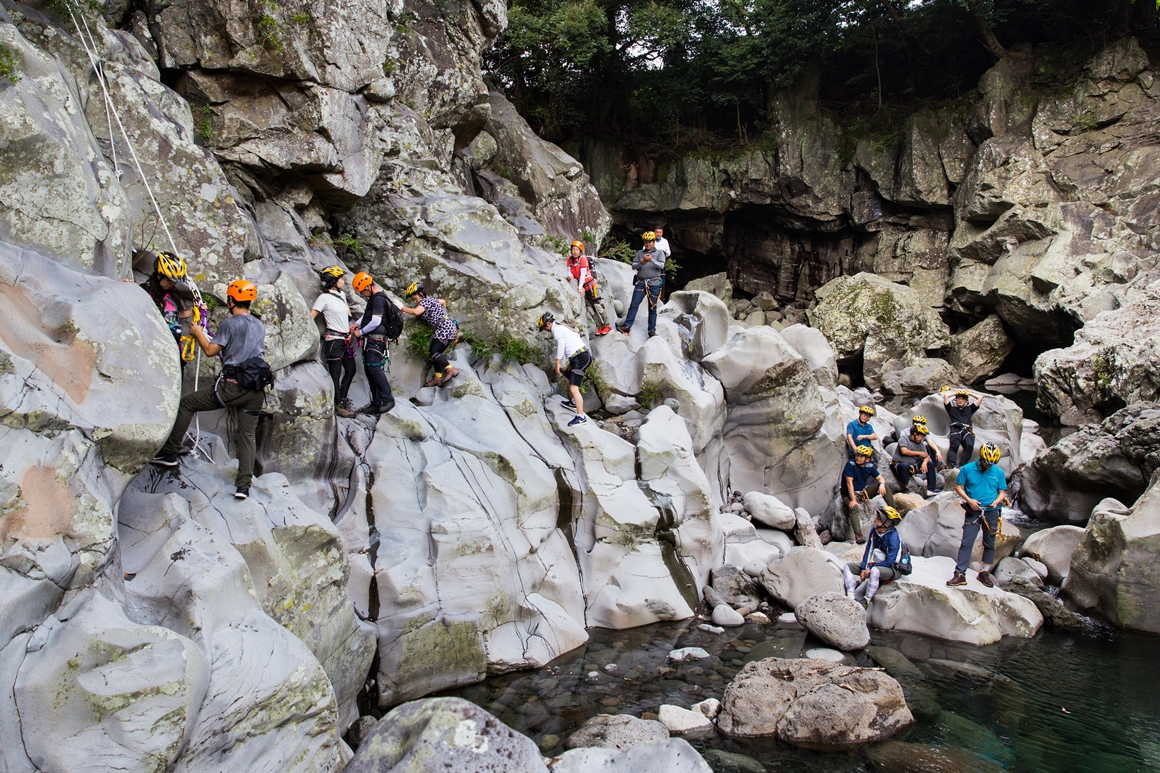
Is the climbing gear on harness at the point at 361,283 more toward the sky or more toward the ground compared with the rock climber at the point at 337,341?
more toward the sky

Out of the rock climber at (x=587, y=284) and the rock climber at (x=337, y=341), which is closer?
the rock climber at (x=337, y=341)

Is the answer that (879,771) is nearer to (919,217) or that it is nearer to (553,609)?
(553,609)

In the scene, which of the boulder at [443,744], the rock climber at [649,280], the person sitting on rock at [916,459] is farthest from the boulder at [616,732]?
the person sitting on rock at [916,459]

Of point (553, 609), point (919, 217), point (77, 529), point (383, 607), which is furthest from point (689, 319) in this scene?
point (919, 217)

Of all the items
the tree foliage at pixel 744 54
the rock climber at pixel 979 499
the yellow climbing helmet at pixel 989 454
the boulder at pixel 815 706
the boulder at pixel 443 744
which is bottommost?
the boulder at pixel 815 706

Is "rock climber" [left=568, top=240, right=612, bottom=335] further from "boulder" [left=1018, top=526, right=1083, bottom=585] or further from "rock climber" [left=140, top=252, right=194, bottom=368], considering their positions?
"boulder" [left=1018, top=526, right=1083, bottom=585]

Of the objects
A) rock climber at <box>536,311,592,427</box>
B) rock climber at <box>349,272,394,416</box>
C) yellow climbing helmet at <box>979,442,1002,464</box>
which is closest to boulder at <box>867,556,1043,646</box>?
yellow climbing helmet at <box>979,442,1002,464</box>

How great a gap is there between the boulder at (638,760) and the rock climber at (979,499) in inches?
291

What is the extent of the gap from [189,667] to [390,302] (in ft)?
20.8

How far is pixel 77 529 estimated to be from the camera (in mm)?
5477

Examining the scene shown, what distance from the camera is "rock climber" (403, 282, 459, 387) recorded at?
37.3 feet

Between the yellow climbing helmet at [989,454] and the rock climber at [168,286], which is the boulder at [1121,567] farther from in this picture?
the rock climber at [168,286]

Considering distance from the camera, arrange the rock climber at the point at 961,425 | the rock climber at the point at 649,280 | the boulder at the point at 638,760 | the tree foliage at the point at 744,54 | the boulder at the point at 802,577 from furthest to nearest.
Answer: the tree foliage at the point at 744,54, the rock climber at the point at 961,425, the rock climber at the point at 649,280, the boulder at the point at 802,577, the boulder at the point at 638,760

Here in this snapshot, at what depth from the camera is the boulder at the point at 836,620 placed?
9.45 meters
